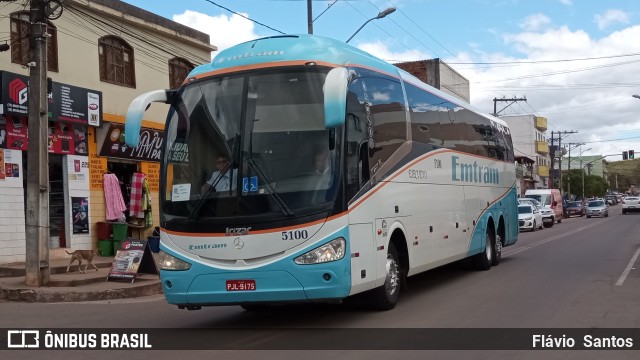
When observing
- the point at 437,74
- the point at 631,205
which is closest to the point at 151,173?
the point at 437,74

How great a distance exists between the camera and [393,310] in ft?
31.9

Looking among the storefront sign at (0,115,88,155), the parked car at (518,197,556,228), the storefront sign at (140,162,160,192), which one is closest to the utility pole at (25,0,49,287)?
the storefront sign at (0,115,88,155)

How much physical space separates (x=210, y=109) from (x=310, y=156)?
147cm

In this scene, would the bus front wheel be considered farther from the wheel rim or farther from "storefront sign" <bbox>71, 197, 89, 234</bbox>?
"storefront sign" <bbox>71, 197, 89, 234</bbox>

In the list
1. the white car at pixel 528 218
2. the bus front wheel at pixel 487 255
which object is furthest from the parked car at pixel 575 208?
the bus front wheel at pixel 487 255

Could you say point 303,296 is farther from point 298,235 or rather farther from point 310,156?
point 310,156

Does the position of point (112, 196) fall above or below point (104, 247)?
above

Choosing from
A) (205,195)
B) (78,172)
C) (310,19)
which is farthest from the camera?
(310,19)

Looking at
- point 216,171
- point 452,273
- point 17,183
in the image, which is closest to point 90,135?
point 17,183

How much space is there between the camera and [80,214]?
18.4 meters

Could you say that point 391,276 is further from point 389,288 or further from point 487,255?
point 487,255

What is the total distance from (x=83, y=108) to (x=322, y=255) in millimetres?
12439

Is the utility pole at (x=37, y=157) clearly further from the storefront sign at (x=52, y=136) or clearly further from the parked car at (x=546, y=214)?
the parked car at (x=546, y=214)

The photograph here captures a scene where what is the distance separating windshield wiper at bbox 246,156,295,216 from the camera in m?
7.72
